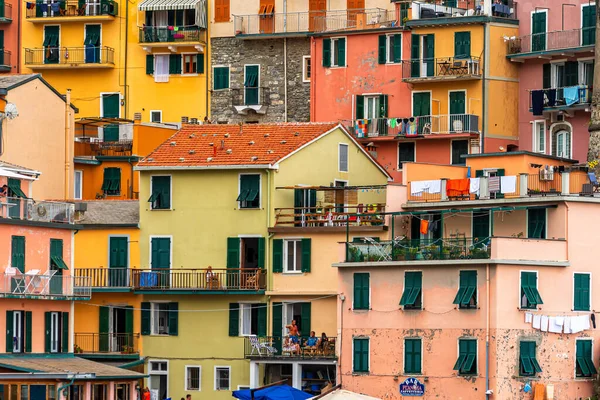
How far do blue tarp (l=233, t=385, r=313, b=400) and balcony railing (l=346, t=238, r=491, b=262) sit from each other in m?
6.21

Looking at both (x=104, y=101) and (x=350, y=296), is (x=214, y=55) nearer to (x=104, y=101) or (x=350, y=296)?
(x=104, y=101)

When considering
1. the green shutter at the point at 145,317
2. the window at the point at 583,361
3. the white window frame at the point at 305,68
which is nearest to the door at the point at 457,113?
the white window frame at the point at 305,68

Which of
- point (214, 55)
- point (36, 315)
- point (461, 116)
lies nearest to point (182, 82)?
point (214, 55)

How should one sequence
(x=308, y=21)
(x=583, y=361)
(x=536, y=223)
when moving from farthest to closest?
(x=308, y=21), (x=536, y=223), (x=583, y=361)

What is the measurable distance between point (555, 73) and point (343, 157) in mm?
12708

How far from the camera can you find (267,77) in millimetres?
107500

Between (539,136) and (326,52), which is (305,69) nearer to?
→ (326,52)

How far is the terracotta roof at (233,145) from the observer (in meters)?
91.6

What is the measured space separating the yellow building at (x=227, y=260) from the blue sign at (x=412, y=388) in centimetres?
600

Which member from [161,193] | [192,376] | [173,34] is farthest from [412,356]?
[173,34]

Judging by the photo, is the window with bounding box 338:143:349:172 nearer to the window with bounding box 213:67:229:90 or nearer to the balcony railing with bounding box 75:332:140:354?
the balcony railing with bounding box 75:332:140:354

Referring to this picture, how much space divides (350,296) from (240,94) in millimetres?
25385

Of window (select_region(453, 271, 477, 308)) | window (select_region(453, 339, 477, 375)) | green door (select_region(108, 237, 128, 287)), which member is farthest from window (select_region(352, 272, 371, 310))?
green door (select_region(108, 237, 128, 287))

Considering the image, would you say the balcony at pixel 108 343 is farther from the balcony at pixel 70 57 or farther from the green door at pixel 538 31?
the green door at pixel 538 31
